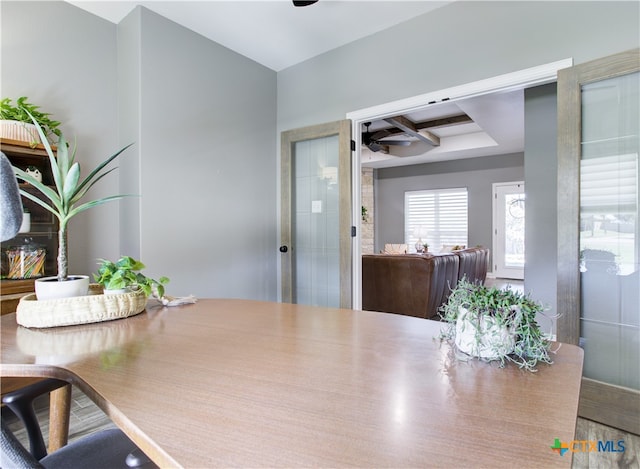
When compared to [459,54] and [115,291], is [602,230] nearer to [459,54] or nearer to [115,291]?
[459,54]

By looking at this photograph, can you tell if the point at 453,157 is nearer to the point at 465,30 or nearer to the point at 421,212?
the point at 421,212

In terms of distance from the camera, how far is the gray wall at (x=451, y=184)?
7586 millimetres

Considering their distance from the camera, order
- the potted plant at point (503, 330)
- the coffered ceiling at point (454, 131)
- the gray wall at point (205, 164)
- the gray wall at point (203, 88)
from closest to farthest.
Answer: the potted plant at point (503, 330)
the gray wall at point (203, 88)
the gray wall at point (205, 164)
the coffered ceiling at point (454, 131)

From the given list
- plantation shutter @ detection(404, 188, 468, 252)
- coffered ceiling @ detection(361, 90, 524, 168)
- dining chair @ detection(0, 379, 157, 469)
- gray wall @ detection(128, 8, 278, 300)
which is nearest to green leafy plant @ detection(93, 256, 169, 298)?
dining chair @ detection(0, 379, 157, 469)

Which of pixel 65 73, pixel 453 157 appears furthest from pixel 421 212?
pixel 65 73

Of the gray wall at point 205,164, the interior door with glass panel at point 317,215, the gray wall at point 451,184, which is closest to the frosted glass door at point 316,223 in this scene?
the interior door with glass panel at point 317,215

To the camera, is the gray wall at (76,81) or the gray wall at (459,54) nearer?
the gray wall at (459,54)

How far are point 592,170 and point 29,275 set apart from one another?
351 centimetres

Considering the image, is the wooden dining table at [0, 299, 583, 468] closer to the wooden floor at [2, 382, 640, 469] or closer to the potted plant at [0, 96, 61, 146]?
the wooden floor at [2, 382, 640, 469]

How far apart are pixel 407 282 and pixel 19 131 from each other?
3.57m

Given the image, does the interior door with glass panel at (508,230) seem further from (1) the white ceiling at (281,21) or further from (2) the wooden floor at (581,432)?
(2) the wooden floor at (581,432)

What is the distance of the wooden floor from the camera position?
1650mm

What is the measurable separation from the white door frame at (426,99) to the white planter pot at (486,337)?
83.7 inches

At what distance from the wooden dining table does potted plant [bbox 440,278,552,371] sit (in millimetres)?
28
